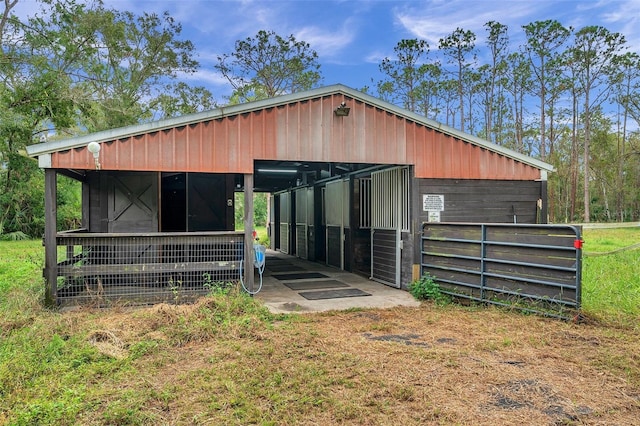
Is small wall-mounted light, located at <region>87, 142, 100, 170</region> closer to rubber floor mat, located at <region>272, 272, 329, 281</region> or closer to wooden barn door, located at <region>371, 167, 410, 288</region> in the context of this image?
rubber floor mat, located at <region>272, 272, 329, 281</region>

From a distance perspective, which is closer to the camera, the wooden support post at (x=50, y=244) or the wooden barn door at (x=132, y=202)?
the wooden support post at (x=50, y=244)

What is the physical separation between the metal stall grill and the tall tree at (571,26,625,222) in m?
24.2

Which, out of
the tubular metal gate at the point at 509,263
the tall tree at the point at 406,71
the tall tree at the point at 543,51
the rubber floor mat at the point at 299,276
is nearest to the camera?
the tubular metal gate at the point at 509,263

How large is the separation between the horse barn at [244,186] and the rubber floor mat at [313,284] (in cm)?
80

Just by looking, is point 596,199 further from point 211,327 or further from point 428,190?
point 211,327

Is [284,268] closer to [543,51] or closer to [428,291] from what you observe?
[428,291]

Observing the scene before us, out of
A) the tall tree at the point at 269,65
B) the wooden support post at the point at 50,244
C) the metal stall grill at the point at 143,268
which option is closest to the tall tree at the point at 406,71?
the tall tree at the point at 269,65

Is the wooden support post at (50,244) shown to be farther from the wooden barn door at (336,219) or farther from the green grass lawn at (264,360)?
the wooden barn door at (336,219)

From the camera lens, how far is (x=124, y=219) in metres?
6.67

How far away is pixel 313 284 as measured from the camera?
7.22 m

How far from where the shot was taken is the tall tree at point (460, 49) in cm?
2277

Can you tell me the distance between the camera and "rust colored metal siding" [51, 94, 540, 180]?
5078 mm

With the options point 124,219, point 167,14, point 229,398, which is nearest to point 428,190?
point 229,398

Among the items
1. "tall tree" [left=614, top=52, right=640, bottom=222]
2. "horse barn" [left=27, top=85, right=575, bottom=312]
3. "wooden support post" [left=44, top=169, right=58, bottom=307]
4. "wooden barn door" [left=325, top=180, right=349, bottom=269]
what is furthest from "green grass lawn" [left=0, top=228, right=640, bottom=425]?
"tall tree" [left=614, top=52, right=640, bottom=222]
